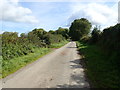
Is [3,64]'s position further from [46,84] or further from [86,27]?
[86,27]

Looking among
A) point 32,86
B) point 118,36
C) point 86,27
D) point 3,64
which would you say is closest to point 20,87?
point 32,86

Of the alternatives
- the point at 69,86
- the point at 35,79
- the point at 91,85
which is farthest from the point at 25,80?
the point at 91,85

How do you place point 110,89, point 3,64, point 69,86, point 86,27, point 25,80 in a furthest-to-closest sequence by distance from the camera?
point 86,27, point 3,64, point 25,80, point 69,86, point 110,89

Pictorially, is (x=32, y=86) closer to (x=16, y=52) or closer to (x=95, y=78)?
(x=95, y=78)

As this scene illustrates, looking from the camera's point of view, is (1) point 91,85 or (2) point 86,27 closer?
(1) point 91,85

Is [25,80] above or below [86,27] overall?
below

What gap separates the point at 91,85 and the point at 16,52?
26.7 ft

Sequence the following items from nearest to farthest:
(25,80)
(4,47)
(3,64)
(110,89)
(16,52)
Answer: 1. (110,89)
2. (25,80)
3. (3,64)
4. (4,47)
5. (16,52)

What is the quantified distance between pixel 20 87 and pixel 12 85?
47cm

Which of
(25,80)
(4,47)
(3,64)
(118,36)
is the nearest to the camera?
(25,80)

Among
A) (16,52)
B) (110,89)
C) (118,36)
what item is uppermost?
(118,36)

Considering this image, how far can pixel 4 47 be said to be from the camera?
34.0 feet

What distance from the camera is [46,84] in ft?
17.7

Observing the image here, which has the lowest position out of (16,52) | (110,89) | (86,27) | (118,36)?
(110,89)
